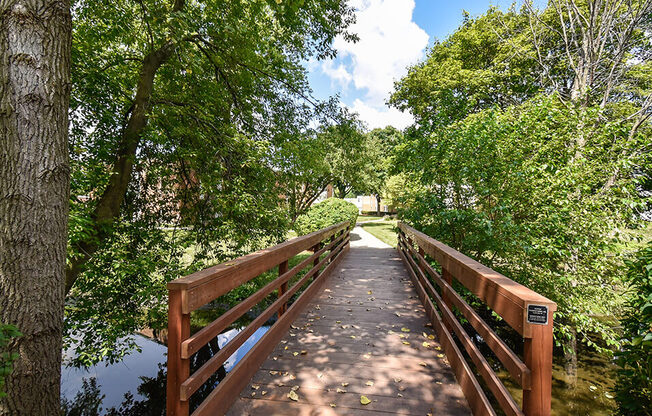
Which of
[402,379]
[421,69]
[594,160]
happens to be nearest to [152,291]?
[402,379]

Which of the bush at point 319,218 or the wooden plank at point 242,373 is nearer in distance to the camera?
the wooden plank at point 242,373

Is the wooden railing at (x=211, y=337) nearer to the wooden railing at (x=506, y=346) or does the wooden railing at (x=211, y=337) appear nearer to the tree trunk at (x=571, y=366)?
the wooden railing at (x=506, y=346)

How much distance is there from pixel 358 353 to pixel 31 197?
3.12m

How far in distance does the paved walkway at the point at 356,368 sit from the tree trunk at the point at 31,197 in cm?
145

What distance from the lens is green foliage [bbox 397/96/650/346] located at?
4980 millimetres

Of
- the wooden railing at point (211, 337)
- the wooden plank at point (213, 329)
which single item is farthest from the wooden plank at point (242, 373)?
the wooden plank at point (213, 329)

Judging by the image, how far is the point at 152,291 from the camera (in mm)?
4395

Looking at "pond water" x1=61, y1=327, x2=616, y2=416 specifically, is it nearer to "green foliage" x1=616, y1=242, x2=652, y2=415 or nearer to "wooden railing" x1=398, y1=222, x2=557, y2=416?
"green foliage" x1=616, y1=242, x2=652, y2=415

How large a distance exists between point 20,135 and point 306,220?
12011 mm

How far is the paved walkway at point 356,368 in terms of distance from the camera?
2307 mm

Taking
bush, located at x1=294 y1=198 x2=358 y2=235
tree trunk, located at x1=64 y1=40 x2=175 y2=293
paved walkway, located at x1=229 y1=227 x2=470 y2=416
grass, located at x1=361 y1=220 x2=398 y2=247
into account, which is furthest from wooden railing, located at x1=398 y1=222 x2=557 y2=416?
bush, located at x1=294 y1=198 x2=358 y2=235

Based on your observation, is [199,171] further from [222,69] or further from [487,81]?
[487,81]

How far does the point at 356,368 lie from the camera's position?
2861 mm

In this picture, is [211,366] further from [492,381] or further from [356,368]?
[492,381]
